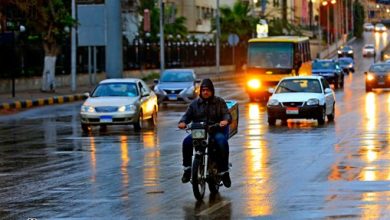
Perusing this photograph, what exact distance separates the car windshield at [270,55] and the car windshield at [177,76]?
3673 mm

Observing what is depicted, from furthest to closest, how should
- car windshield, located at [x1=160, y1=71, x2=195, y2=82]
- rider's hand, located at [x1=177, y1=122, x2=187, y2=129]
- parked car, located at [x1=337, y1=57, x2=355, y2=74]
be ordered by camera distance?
1. parked car, located at [x1=337, y1=57, x2=355, y2=74]
2. car windshield, located at [x1=160, y1=71, x2=195, y2=82]
3. rider's hand, located at [x1=177, y1=122, x2=187, y2=129]

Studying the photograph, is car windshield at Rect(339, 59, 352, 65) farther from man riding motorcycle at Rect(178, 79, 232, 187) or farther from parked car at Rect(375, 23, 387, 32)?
parked car at Rect(375, 23, 387, 32)

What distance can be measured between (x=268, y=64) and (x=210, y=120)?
3299 centimetres

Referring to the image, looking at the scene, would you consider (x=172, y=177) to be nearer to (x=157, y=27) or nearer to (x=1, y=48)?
(x=1, y=48)

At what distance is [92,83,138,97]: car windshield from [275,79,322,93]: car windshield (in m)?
4.57

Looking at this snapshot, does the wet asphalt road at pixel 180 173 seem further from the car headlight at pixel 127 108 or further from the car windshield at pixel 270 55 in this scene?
the car windshield at pixel 270 55

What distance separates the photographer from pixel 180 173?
17.9 meters

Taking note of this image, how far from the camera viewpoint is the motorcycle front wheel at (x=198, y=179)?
14016mm

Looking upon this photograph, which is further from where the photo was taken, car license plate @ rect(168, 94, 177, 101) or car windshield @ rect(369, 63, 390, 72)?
car windshield @ rect(369, 63, 390, 72)

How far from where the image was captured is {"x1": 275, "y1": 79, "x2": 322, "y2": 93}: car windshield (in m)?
32.4

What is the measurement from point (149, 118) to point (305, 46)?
21.7m

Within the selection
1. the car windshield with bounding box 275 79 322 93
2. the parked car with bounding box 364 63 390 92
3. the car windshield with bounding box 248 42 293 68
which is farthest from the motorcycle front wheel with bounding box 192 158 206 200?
the parked car with bounding box 364 63 390 92

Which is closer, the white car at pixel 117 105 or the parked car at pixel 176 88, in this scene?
the white car at pixel 117 105

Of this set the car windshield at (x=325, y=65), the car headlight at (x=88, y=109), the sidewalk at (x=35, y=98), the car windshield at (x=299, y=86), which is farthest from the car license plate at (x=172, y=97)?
the car windshield at (x=325, y=65)
